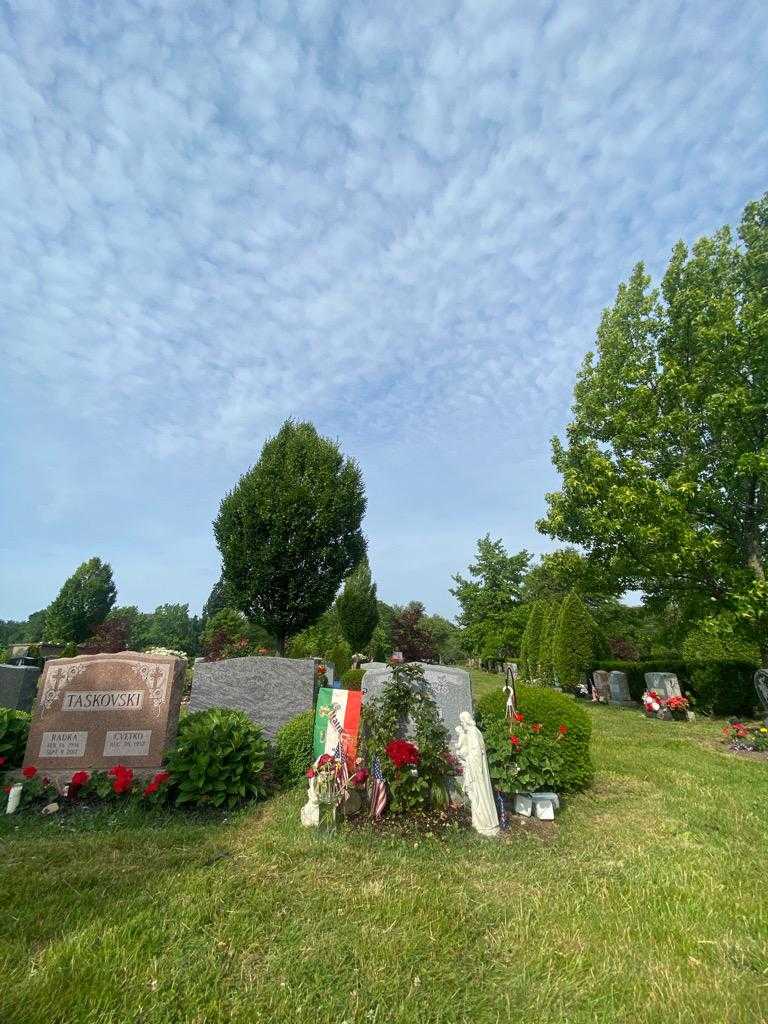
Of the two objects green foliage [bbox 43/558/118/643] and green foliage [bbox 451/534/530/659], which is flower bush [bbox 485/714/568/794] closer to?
green foliage [bbox 451/534/530/659]

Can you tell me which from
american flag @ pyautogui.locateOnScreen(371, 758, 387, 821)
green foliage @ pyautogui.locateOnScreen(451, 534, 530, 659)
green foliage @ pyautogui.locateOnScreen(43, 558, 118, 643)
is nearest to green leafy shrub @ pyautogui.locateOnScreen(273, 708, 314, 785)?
american flag @ pyautogui.locateOnScreen(371, 758, 387, 821)

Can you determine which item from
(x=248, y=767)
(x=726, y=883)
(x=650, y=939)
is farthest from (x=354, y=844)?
(x=726, y=883)

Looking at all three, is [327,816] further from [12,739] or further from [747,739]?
[747,739]

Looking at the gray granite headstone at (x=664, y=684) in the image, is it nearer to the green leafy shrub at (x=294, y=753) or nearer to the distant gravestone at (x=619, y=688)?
the distant gravestone at (x=619, y=688)

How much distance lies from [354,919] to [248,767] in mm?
3160

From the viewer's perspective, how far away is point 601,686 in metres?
20.2

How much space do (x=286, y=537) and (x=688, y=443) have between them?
1268 centimetres

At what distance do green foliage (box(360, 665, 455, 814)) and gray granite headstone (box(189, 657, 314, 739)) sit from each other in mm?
3069

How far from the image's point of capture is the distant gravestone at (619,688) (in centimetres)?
1858

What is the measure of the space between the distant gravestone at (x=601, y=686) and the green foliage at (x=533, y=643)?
5093mm

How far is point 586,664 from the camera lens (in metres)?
21.2

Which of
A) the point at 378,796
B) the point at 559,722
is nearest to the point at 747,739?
the point at 559,722

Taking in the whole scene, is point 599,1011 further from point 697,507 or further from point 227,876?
point 697,507

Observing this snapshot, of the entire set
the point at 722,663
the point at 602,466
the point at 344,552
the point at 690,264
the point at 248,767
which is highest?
the point at 690,264
